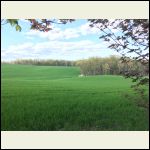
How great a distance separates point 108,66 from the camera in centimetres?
738

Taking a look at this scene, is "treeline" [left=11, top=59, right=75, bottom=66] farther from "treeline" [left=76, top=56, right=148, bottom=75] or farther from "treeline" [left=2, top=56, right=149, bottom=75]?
"treeline" [left=76, top=56, right=148, bottom=75]

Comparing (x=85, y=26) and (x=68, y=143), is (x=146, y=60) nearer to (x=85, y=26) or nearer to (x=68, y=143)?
(x=85, y=26)

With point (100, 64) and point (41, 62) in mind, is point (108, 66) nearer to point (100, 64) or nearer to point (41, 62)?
point (100, 64)

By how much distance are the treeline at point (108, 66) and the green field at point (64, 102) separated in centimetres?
10

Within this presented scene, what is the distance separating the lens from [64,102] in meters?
7.46

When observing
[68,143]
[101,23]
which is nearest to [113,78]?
[101,23]

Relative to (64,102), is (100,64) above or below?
above

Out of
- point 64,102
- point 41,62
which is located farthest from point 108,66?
point 41,62

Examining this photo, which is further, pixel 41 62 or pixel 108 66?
pixel 41 62

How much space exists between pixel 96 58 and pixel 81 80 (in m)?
0.44

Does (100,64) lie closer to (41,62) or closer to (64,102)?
(64,102)

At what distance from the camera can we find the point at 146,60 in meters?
6.97

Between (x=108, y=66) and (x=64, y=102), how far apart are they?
37.0 inches

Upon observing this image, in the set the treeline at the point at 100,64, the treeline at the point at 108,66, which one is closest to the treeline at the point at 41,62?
the treeline at the point at 100,64
